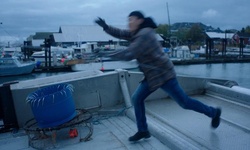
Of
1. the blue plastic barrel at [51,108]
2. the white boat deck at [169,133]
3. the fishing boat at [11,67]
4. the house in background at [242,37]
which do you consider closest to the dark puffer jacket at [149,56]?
the white boat deck at [169,133]

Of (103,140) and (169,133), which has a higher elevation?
(169,133)

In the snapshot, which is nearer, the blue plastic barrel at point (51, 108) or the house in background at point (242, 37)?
the blue plastic barrel at point (51, 108)

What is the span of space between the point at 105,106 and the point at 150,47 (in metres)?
2.18

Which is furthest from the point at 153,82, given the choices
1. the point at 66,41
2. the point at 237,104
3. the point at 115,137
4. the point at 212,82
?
the point at 66,41

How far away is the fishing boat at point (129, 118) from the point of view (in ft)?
10.3

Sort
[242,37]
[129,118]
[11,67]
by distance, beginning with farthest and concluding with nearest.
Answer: [242,37], [11,67], [129,118]

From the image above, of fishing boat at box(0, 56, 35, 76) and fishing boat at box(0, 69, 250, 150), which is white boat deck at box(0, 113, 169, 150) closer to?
fishing boat at box(0, 69, 250, 150)

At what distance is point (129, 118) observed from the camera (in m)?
4.10

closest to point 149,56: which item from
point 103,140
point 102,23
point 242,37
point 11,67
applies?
point 102,23

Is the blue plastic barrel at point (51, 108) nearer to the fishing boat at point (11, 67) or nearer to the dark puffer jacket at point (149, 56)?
the dark puffer jacket at point (149, 56)

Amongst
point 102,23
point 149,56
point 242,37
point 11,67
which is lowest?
point 11,67

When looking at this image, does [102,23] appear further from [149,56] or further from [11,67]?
[11,67]

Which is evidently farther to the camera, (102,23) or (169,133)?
(102,23)

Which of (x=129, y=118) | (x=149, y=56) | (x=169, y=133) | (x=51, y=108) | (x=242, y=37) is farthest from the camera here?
(x=242, y=37)
